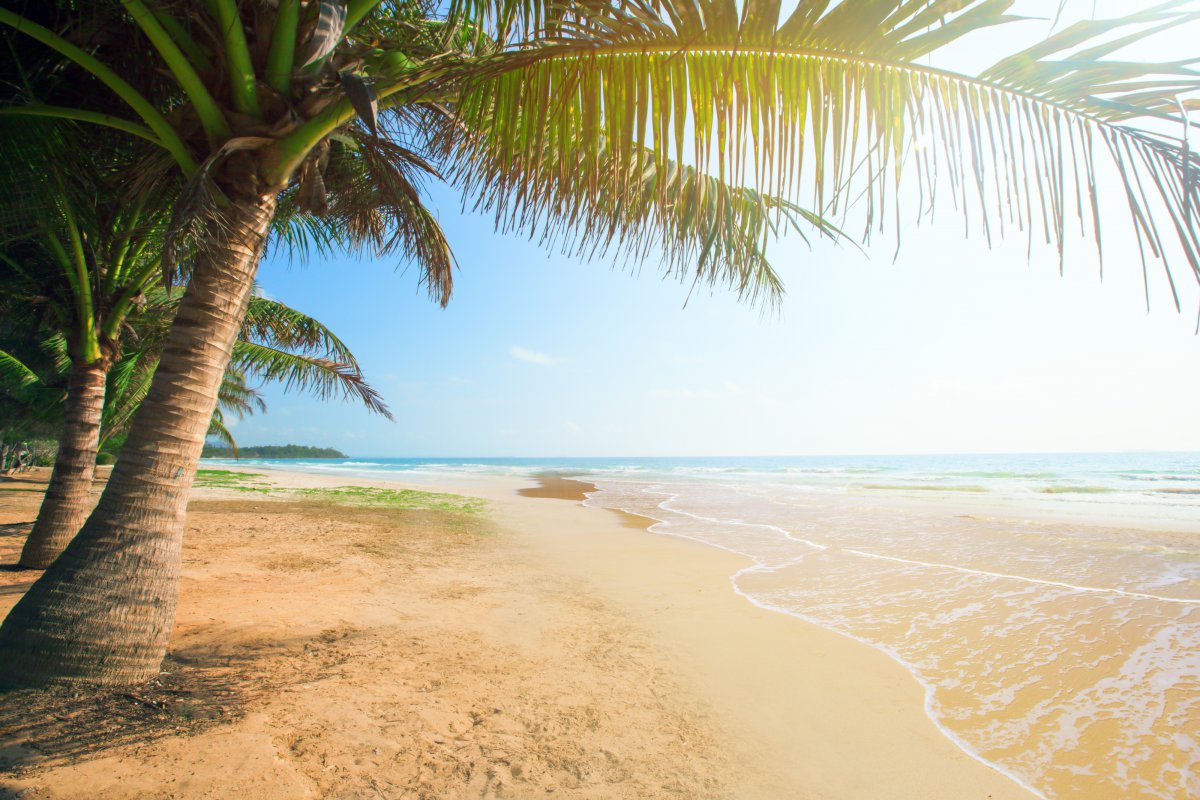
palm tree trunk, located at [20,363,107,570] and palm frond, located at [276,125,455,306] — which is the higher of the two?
palm frond, located at [276,125,455,306]

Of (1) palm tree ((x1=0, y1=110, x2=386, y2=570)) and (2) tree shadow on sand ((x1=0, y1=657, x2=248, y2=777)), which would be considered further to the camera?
(1) palm tree ((x1=0, y1=110, x2=386, y2=570))

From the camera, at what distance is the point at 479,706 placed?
9.39 feet

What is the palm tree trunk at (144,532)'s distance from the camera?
2461mm

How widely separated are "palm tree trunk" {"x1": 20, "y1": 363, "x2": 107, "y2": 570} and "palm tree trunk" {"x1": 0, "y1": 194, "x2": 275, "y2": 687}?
3028 millimetres

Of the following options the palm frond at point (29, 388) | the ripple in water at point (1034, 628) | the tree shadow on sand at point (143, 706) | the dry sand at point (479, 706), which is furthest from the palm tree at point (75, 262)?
the palm frond at point (29, 388)

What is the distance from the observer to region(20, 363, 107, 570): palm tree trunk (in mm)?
4824

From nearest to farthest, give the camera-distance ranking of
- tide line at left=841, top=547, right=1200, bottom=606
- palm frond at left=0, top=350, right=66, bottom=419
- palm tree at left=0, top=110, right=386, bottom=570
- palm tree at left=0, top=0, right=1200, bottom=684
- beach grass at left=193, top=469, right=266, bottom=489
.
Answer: palm tree at left=0, top=0, right=1200, bottom=684
palm tree at left=0, top=110, right=386, bottom=570
tide line at left=841, top=547, right=1200, bottom=606
palm frond at left=0, top=350, right=66, bottom=419
beach grass at left=193, top=469, right=266, bottom=489

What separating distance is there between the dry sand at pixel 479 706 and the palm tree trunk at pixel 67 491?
16.0 inches

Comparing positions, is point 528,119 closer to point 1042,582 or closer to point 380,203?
point 380,203

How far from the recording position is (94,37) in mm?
3338

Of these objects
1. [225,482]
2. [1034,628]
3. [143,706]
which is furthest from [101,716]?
[225,482]

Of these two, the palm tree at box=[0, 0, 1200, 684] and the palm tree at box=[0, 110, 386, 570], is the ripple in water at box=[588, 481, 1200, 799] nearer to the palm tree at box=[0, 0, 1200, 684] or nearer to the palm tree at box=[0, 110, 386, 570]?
the palm tree at box=[0, 0, 1200, 684]

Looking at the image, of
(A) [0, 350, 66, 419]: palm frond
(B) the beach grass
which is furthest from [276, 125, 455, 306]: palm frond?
(B) the beach grass

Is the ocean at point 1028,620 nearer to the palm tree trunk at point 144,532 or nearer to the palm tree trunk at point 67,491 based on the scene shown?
the palm tree trunk at point 144,532
